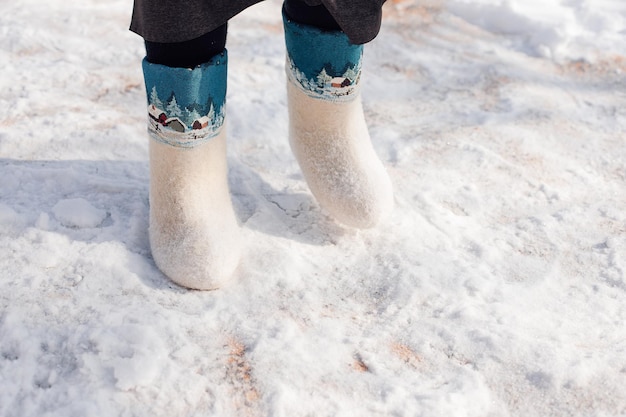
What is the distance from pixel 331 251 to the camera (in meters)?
1.16

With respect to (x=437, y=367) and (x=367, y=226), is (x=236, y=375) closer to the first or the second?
(x=437, y=367)

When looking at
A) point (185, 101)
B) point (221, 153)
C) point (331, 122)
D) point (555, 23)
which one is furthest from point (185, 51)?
point (555, 23)

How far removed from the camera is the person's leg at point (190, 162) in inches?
37.9

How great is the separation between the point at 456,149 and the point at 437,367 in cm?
63

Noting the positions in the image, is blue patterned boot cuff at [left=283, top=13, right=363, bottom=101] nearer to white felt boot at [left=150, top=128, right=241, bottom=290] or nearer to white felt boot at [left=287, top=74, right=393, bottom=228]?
white felt boot at [left=287, top=74, right=393, bottom=228]

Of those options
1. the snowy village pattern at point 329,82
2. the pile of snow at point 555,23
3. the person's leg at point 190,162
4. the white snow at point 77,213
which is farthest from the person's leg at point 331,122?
the pile of snow at point 555,23

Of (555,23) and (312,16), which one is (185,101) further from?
(555,23)

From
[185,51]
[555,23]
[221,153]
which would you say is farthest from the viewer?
[555,23]

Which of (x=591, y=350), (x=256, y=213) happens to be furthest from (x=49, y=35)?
(x=591, y=350)

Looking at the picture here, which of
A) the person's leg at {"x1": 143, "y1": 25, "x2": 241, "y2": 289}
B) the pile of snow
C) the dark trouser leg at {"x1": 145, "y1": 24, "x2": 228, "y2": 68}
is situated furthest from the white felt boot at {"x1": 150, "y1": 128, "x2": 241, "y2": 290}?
the pile of snow

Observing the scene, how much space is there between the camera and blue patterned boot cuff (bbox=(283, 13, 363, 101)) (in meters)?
1.08

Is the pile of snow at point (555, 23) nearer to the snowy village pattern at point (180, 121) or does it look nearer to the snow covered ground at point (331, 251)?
the snow covered ground at point (331, 251)

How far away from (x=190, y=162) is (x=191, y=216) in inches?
3.1

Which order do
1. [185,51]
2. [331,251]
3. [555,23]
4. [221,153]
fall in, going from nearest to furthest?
1. [185,51]
2. [221,153]
3. [331,251]
4. [555,23]
